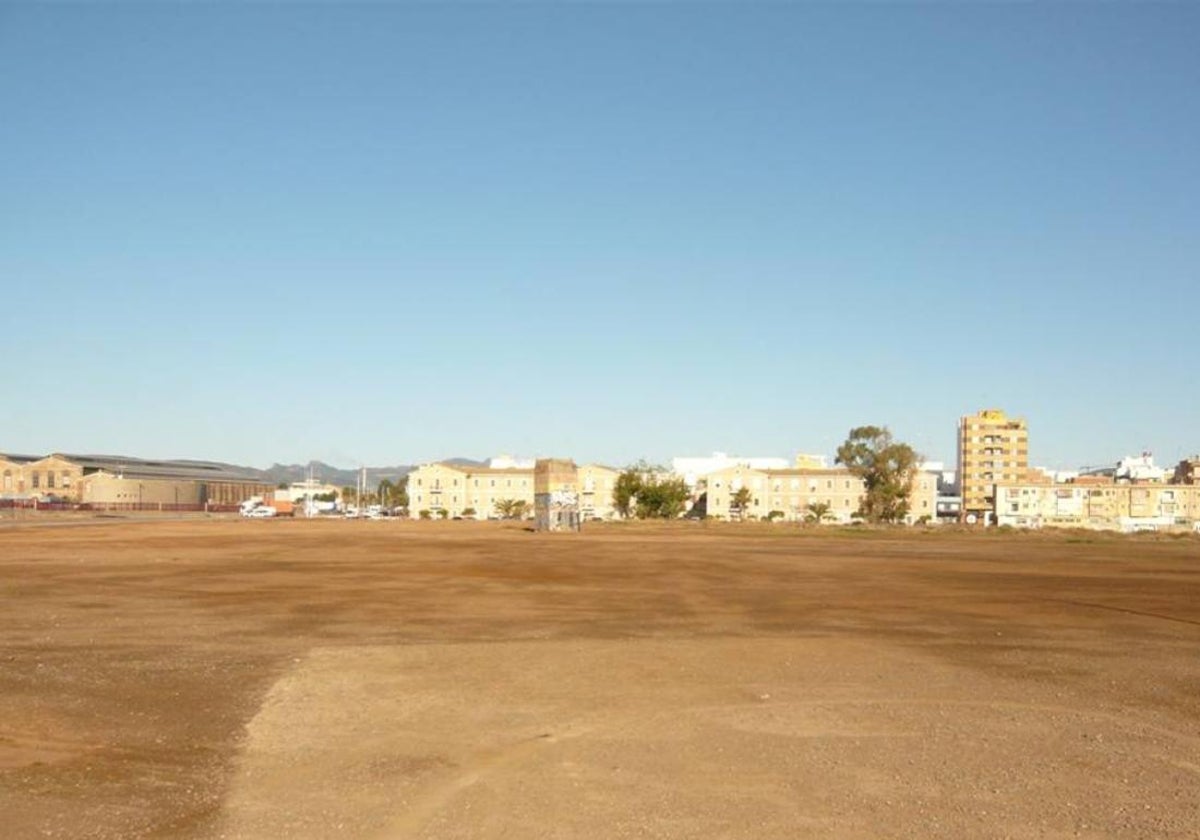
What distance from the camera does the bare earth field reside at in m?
9.55

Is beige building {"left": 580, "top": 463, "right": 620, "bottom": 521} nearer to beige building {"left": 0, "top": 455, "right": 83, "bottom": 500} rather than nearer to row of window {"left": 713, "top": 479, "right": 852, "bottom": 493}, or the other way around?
row of window {"left": 713, "top": 479, "right": 852, "bottom": 493}

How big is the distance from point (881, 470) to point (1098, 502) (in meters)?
43.4

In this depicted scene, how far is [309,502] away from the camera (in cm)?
16112

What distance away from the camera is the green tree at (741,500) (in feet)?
522

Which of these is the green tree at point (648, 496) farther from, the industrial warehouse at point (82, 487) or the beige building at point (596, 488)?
the industrial warehouse at point (82, 487)

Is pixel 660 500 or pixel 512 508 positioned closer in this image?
pixel 660 500

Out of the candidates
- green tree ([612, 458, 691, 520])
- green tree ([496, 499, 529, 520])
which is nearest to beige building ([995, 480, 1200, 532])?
green tree ([612, 458, 691, 520])

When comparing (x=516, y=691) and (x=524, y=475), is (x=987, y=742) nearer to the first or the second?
(x=516, y=691)

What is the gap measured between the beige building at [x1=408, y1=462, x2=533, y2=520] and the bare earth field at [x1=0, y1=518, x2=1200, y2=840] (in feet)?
→ 458

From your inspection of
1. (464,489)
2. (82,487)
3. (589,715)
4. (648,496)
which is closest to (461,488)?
(464,489)

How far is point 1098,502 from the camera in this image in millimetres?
169625

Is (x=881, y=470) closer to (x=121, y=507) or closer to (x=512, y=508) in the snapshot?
(x=512, y=508)

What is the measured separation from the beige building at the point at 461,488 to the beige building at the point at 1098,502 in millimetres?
71626

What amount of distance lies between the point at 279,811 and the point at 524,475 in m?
163
